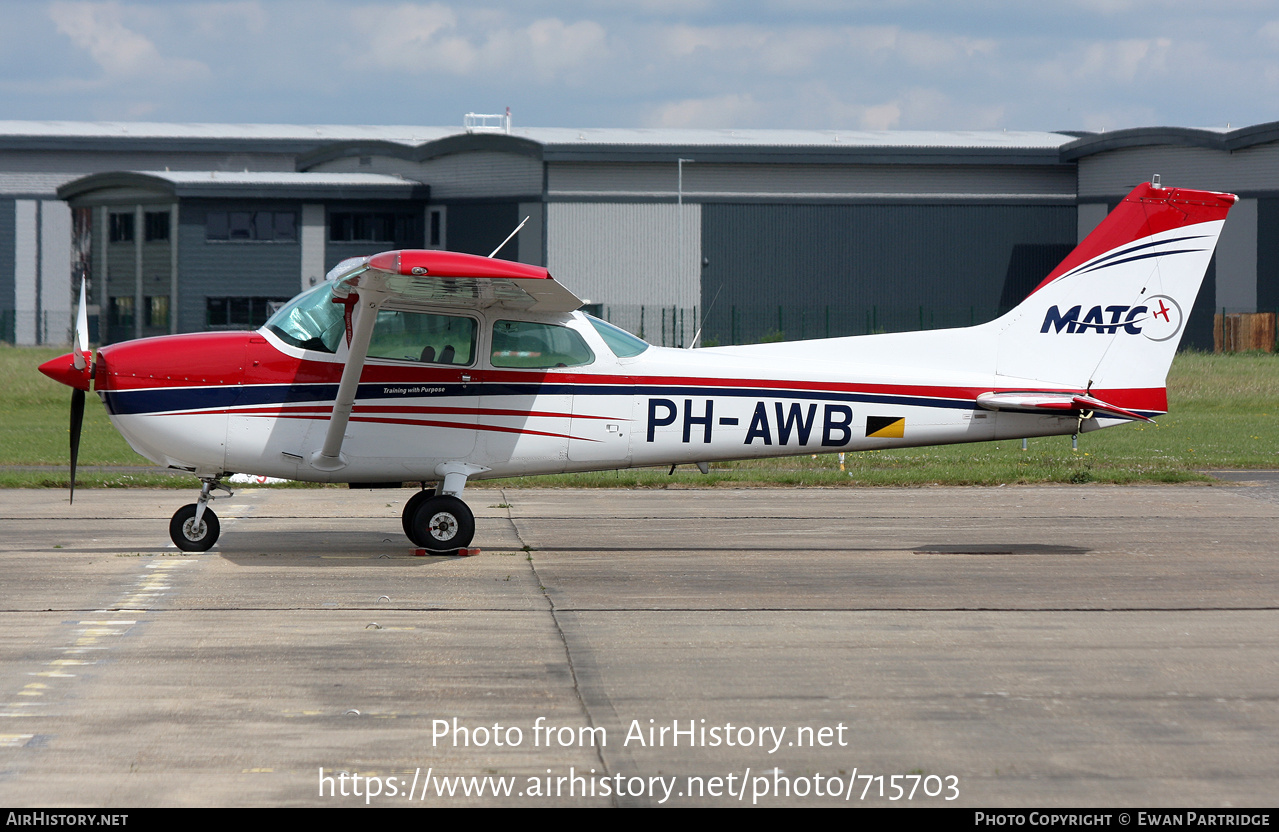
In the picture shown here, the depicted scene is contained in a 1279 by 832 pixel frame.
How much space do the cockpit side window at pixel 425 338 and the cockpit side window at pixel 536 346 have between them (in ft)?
0.71

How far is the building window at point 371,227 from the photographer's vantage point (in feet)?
175

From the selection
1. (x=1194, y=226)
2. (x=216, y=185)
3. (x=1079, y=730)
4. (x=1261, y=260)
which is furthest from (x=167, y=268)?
(x=1079, y=730)

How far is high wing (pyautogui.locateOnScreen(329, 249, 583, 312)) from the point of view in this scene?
8961mm

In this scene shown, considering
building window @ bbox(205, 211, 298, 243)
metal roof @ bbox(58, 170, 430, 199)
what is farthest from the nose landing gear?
building window @ bbox(205, 211, 298, 243)

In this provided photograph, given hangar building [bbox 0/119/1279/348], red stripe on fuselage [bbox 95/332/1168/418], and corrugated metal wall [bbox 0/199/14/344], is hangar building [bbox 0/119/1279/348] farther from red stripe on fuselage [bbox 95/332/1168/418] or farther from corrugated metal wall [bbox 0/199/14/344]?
red stripe on fuselage [bbox 95/332/1168/418]

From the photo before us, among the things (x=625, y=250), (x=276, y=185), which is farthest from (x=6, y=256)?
(x=625, y=250)

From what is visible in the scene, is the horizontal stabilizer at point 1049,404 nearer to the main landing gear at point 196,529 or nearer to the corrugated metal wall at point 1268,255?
the main landing gear at point 196,529

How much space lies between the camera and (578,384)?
34.6 ft

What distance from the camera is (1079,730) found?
19.4 feet

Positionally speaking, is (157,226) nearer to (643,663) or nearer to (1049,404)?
(1049,404)

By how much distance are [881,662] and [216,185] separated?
48.7m

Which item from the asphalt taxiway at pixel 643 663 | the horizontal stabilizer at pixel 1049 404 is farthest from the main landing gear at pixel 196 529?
the horizontal stabilizer at pixel 1049 404

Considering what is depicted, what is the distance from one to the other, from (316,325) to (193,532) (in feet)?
6.53
